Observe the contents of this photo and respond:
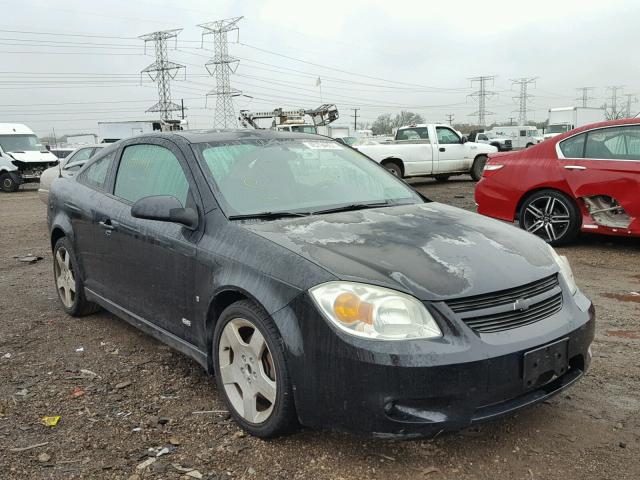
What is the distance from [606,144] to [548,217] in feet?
3.42

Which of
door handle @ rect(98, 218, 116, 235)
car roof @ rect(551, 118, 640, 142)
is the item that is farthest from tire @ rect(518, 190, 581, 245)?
door handle @ rect(98, 218, 116, 235)

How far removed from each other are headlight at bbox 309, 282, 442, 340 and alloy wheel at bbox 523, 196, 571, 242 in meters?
5.21

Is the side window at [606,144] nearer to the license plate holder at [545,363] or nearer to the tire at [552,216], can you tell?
the tire at [552,216]

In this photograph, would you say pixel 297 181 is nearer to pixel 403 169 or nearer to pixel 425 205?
pixel 425 205

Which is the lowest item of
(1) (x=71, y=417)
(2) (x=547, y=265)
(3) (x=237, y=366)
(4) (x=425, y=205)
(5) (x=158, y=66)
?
(1) (x=71, y=417)

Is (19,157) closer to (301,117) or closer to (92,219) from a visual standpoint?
(301,117)

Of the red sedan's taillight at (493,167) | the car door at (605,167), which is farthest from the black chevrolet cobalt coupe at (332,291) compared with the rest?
the red sedan's taillight at (493,167)

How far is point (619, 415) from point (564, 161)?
4598 mm

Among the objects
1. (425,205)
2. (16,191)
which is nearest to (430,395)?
(425,205)

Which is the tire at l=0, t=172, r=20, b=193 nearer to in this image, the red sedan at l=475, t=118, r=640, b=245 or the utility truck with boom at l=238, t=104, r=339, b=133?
the utility truck with boom at l=238, t=104, r=339, b=133

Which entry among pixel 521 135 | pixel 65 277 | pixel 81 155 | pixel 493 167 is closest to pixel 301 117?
pixel 81 155

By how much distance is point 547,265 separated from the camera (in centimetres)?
288

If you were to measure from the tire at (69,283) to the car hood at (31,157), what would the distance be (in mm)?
19674

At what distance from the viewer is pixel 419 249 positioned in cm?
278
